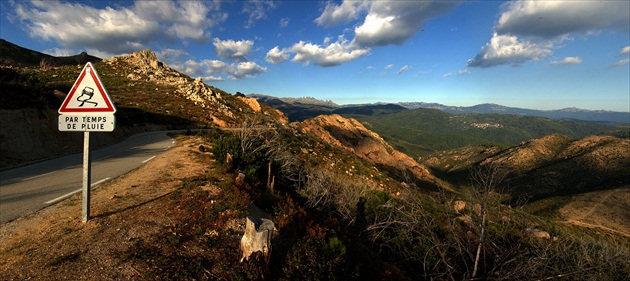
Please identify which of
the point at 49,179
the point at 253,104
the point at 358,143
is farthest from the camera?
the point at 358,143

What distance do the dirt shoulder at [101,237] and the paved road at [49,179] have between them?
2.38ft

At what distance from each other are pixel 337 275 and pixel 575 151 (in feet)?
527

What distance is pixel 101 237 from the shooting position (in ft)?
18.4

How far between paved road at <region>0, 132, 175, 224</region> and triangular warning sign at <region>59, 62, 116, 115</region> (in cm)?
346

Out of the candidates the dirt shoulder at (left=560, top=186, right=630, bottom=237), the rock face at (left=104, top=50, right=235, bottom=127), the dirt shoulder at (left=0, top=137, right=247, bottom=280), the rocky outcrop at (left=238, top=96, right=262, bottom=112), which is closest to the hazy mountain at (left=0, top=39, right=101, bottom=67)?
the rock face at (left=104, top=50, right=235, bottom=127)

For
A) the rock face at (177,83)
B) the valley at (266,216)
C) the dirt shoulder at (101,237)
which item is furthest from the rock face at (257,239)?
the rock face at (177,83)

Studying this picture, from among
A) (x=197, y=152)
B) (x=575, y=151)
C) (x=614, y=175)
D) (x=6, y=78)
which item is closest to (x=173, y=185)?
(x=197, y=152)

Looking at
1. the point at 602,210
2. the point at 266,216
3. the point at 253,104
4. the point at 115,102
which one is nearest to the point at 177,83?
the point at 253,104

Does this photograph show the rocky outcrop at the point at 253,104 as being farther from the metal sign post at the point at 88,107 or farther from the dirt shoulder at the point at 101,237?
the metal sign post at the point at 88,107

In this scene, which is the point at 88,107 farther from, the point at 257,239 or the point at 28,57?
the point at 28,57

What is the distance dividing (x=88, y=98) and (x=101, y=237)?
9.61 feet

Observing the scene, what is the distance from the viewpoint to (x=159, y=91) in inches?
2035

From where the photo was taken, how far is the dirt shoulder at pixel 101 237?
4.55 m

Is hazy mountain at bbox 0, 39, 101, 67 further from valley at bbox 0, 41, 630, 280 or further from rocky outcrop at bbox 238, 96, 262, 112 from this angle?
valley at bbox 0, 41, 630, 280
